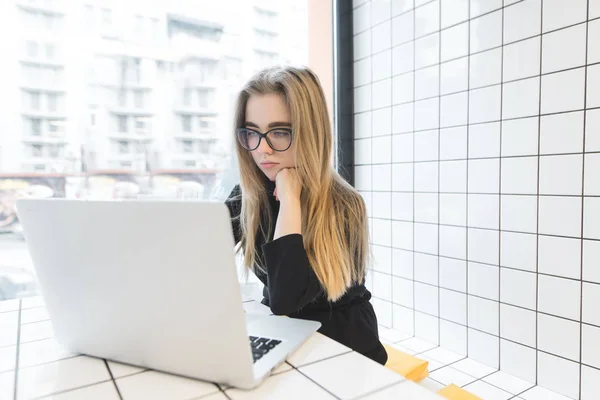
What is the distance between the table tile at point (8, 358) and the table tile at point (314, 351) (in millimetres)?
421

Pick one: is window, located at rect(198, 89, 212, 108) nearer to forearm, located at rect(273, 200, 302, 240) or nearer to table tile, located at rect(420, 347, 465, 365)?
forearm, located at rect(273, 200, 302, 240)

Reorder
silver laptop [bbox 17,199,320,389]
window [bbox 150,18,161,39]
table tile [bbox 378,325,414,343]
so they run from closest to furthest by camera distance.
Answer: silver laptop [bbox 17,199,320,389] → window [bbox 150,18,161,39] → table tile [bbox 378,325,414,343]

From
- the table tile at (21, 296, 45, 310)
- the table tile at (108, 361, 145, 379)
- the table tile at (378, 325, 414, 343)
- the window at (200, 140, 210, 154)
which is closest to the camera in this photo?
the table tile at (108, 361, 145, 379)

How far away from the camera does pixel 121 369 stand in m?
0.57

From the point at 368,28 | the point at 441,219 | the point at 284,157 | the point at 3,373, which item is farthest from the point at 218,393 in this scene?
the point at 368,28

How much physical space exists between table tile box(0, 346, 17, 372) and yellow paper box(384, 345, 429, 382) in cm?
113

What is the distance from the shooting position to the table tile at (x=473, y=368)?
156 centimetres

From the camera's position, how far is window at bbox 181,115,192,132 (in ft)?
5.60

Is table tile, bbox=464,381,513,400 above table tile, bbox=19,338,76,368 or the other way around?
the other way around

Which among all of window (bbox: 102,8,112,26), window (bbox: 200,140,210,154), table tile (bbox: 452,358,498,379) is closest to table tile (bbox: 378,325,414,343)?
table tile (bbox: 452,358,498,379)

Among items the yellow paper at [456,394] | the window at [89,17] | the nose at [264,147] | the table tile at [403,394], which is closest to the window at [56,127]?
the window at [89,17]

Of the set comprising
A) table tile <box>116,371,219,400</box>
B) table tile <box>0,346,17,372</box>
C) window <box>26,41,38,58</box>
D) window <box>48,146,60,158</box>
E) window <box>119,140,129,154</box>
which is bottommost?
table tile <box>0,346,17,372</box>

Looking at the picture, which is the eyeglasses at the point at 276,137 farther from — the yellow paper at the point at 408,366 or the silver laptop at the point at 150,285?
the yellow paper at the point at 408,366

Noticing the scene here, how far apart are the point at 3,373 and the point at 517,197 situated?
1.53m
